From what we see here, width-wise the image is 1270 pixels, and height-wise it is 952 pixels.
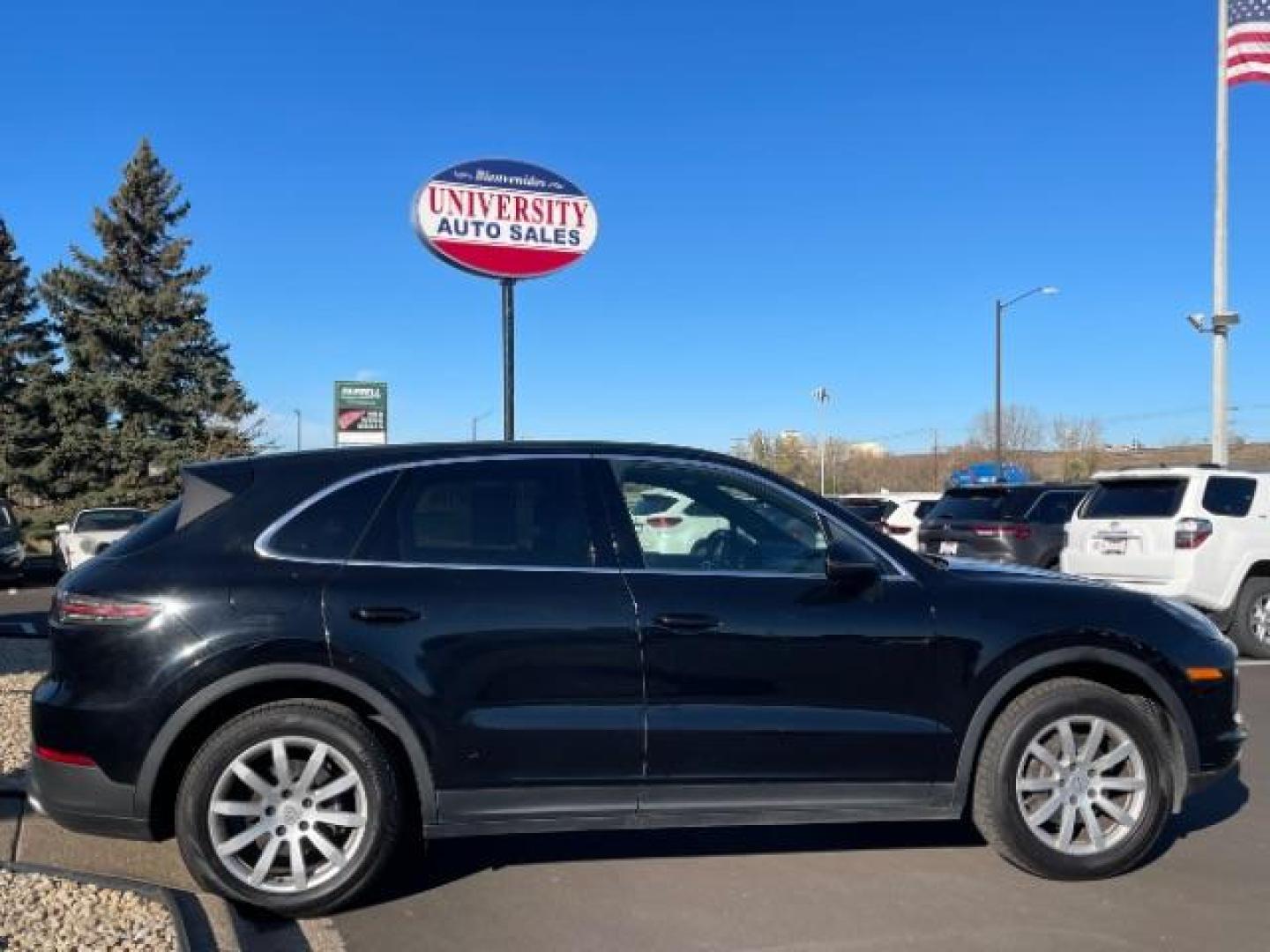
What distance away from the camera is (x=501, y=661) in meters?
4.20

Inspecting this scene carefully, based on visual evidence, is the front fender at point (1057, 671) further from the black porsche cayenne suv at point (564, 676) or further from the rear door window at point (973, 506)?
the rear door window at point (973, 506)

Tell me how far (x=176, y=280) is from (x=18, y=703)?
3699 centimetres

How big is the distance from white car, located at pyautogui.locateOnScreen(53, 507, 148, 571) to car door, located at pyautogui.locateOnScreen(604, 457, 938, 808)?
56.8ft

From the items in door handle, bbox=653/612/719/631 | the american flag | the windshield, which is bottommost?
the windshield

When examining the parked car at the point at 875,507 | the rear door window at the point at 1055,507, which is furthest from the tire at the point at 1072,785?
the parked car at the point at 875,507

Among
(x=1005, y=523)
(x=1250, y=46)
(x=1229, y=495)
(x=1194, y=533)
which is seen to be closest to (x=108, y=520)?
(x=1005, y=523)

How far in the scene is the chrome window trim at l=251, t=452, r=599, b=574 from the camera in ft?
14.0

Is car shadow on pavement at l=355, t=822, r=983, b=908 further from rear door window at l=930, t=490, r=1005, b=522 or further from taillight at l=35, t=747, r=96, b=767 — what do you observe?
rear door window at l=930, t=490, r=1005, b=522

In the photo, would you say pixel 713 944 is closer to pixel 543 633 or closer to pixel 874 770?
pixel 874 770

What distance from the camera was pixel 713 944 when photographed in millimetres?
3924

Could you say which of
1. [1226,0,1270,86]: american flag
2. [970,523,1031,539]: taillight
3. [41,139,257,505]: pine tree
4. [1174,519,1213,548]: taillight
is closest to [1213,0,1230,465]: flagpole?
[1226,0,1270,86]: american flag

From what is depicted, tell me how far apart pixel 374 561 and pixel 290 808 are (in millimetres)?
965

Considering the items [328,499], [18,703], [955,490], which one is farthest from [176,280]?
[328,499]

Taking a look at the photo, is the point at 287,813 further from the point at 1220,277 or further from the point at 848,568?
the point at 1220,277
